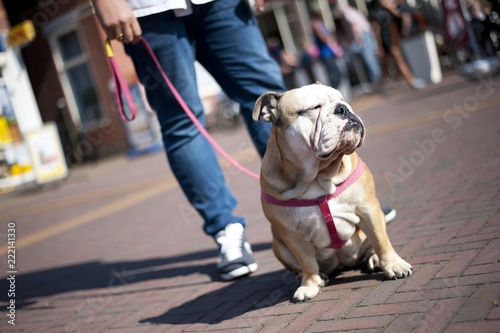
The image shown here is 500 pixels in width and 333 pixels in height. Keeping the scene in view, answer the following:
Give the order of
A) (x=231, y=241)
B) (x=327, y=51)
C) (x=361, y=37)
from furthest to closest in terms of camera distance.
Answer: (x=327, y=51) → (x=361, y=37) → (x=231, y=241)

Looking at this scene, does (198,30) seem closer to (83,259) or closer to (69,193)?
(83,259)

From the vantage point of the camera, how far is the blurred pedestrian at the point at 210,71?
356 cm

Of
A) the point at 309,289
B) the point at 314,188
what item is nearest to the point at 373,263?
the point at 309,289

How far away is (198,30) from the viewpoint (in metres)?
3.68

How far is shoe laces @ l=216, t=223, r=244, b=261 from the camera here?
11.8 ft

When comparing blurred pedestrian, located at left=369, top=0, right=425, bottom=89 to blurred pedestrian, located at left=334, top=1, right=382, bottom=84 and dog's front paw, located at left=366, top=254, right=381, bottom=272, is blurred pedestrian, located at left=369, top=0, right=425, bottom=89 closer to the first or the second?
blurred pedestrian, located at left=334, top=1, right=382, bottom=84

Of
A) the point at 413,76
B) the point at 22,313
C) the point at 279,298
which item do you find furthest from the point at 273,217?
the point at 413,76

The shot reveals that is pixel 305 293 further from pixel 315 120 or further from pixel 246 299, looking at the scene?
pixel 315 120

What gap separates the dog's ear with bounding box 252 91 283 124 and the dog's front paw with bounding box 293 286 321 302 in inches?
32.2

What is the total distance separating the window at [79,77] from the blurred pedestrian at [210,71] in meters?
15.8

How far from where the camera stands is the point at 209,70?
12.6ft

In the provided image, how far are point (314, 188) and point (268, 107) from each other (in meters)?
→ 0.45

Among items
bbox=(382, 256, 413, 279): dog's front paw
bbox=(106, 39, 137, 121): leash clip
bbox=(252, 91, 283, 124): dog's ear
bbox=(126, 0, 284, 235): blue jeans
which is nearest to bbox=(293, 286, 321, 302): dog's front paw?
bbox=(382, 256, 413, 279): dog's front paw

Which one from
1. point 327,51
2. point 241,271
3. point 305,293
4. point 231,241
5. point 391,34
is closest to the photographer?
point 305,293
